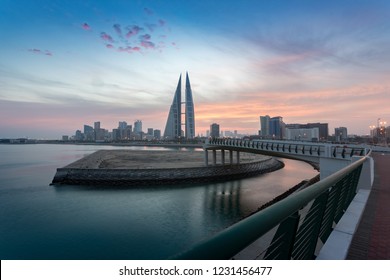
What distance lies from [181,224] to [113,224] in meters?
6.21

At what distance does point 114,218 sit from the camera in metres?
24.0

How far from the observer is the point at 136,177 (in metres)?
42.7

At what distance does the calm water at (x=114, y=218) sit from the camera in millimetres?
17641

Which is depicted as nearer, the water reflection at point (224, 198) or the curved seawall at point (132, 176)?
the water reflection at point (224, 198)

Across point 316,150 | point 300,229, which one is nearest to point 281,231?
point 300,229

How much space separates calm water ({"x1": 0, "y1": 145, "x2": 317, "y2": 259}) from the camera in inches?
695

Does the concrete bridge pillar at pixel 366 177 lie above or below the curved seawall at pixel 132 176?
above

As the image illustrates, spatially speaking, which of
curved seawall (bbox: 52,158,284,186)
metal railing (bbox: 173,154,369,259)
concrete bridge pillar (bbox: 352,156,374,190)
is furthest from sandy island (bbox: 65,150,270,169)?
metal railing (bbox: 173,154,369,259)

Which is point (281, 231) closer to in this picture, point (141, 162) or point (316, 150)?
point (316, 150)

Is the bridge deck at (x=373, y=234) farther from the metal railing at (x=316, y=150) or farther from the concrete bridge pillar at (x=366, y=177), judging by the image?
the metal railing at (x=316, y=150)

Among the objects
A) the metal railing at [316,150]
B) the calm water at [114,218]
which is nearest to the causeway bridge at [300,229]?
the calm water at [114,218]

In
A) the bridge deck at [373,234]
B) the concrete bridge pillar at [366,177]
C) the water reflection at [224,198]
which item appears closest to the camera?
the bridge deck at [373,234]
